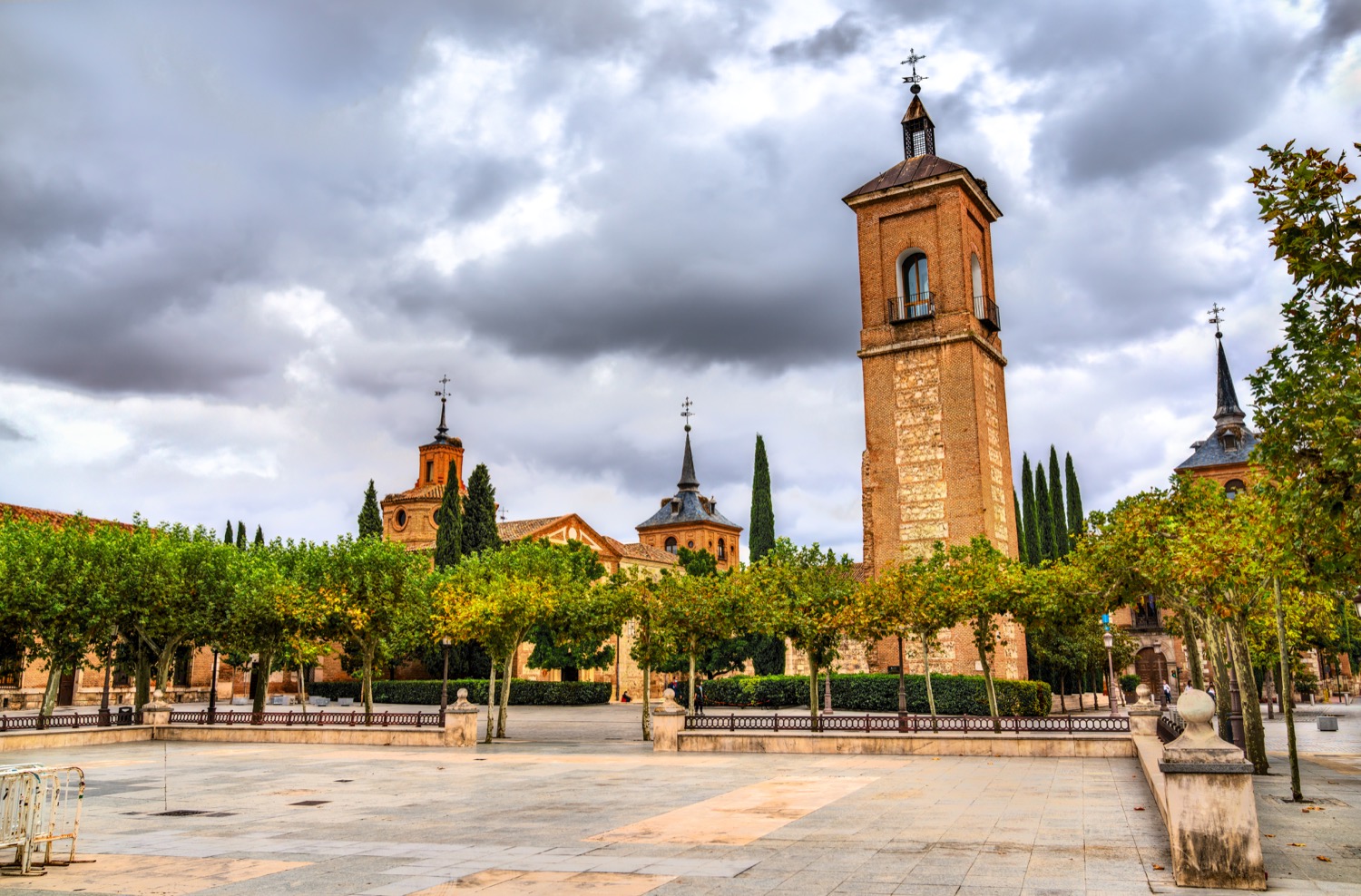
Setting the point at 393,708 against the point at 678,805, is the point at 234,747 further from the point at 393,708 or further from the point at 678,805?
the point at 393,708

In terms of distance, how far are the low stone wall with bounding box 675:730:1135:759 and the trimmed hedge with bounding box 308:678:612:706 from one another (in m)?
25.8

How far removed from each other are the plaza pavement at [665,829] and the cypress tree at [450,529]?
114 ft

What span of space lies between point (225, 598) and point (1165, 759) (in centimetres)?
2651

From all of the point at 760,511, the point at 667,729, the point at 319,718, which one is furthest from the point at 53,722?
the point at 760,511

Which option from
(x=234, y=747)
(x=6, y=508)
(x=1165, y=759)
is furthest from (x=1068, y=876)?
(x=6, y=508)

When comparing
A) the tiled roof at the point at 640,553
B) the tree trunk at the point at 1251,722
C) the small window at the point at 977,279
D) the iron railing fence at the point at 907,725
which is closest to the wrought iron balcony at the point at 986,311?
the small window at the point at 977,279

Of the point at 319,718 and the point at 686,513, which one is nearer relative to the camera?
the point at 319,718

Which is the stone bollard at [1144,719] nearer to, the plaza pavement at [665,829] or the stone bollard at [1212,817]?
the plaza pavement at [665,829]

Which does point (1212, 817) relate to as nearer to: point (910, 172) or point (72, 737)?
point (72, 737)

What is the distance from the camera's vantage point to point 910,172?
38094mm

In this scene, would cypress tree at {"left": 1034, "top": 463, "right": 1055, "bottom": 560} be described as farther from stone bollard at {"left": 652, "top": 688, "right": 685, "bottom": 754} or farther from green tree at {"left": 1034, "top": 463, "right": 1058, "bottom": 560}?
stone bollard at {"left": 652, "top": 688, "right": 685, "bottom": 754}

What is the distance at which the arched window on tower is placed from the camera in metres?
36.5

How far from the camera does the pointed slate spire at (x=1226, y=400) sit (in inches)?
2682

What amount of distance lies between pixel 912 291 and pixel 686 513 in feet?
184
